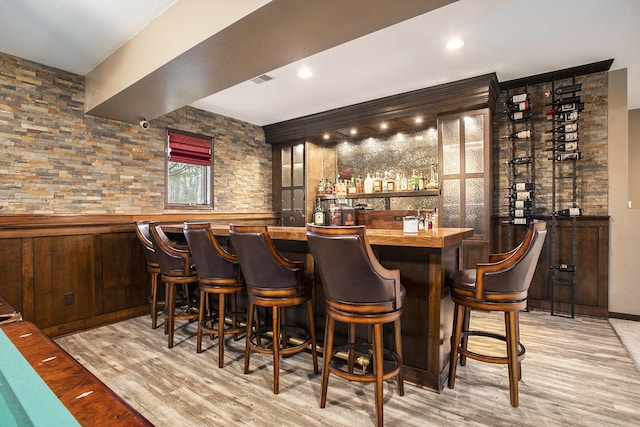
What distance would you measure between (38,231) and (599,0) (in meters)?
5.29

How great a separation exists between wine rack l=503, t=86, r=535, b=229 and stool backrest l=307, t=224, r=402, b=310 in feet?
9.65

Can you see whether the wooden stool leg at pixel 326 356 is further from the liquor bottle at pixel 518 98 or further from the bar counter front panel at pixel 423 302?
the liquor bottle at pixel 518 98

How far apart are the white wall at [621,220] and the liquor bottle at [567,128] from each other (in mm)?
362

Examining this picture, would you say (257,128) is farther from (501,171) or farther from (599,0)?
(599,0)

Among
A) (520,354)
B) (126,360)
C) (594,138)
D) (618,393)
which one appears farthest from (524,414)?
(594,138)

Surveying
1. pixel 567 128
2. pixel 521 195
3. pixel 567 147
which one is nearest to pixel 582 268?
pixel 521 195

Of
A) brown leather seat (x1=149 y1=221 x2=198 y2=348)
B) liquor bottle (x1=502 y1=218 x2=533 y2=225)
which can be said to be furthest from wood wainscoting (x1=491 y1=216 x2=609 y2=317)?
brown leather seat (x1=149 y1=221 x2=198 y2=348)

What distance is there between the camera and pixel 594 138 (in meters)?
3.75

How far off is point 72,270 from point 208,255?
1940 millimetres

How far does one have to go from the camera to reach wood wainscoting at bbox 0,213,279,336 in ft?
9.90

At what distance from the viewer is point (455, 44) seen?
122 inches

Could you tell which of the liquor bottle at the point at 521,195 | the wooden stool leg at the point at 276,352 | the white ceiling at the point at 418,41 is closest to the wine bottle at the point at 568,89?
the white ceiling at the point at 418,41

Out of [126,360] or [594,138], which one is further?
[594,138]

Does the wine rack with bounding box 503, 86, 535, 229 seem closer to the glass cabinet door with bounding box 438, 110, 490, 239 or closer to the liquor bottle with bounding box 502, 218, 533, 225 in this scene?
the liquor bottle with bounding box 502, 218, 533, 225
